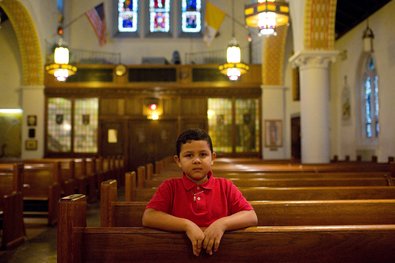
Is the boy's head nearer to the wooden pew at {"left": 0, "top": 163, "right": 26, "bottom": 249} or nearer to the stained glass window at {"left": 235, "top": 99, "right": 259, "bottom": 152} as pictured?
the wooden pew at {"left": 0, "top": 163, "right": 26, "bottom": 249}

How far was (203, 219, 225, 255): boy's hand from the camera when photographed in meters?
1.65

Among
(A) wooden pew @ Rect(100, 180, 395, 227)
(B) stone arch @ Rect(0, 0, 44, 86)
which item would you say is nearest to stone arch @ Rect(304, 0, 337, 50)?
(A) wooden pew @ Rect(100, 180, 395, 227)

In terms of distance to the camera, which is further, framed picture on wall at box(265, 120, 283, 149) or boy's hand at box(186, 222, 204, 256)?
framed picture on wall at box(265, 120, 283, 149)

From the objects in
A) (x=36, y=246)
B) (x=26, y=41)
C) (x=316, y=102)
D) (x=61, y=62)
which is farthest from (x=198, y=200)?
(x=26, y=41)

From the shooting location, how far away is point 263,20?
6648 mm

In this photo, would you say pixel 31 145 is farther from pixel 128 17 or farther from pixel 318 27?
pixel 318 27

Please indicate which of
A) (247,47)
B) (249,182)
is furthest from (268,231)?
(247,47)

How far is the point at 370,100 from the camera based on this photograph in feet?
39.2

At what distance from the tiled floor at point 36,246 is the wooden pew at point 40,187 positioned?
0.27 m

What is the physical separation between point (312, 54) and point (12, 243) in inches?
272

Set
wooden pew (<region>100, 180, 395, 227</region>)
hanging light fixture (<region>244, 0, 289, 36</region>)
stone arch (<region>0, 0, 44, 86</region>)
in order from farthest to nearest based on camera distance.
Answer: stone arch (<region>0, 0, 44, 86</region>) < hanging light fixture (<region>244, 0, 289, 36</region>) < wooden pew (<region>100, 180, 395, 227</region>)

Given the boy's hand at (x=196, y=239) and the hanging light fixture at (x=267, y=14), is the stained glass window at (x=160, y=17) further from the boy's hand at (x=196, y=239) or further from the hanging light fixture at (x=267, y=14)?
the boy's hand at (x=196, y=239)

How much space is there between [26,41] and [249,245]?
13.9 m

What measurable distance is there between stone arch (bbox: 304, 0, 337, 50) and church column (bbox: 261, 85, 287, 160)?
5820 millimetres
